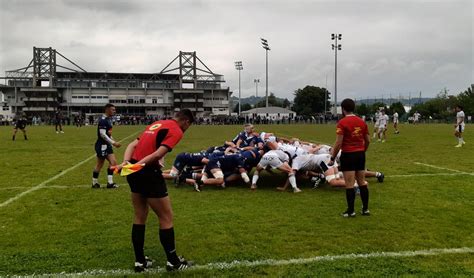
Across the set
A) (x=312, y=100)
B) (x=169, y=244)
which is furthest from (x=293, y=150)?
(x=312, y=100)

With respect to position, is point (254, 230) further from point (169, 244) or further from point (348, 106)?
point (348, 106)

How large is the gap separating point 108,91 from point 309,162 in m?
133

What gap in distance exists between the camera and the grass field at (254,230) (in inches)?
208

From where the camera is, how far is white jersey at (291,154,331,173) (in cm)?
1019

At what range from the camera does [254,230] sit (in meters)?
6.79

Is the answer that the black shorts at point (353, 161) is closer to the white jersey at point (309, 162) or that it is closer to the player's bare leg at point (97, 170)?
the white jersey at point (309, 162)

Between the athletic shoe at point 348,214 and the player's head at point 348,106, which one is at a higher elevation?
the player's head at point 348,106

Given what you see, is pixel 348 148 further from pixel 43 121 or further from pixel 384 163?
pixel 43 121

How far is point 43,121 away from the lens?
280 feet

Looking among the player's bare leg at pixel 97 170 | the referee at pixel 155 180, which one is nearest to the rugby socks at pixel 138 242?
the referee at pixel 155 180

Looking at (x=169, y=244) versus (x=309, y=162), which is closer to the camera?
(x=169, y=244)

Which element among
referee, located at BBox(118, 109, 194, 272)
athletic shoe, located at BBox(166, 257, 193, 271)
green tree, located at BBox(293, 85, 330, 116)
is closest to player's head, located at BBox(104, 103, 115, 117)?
referee, located at BBox(118, 109, 194, 272)

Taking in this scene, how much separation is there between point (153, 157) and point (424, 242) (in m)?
4.10

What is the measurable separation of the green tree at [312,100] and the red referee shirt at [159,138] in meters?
125
